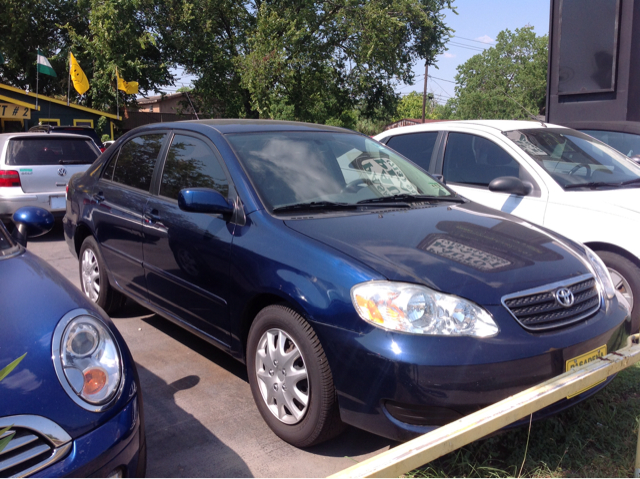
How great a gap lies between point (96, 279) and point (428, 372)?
11.4ft

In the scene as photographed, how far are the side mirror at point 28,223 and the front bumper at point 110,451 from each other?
149 cm

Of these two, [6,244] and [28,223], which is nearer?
[6,244]

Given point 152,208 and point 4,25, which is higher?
point 4,25

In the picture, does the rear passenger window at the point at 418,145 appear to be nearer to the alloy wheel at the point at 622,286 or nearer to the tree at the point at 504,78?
the alloy wheel at the point at 622,286

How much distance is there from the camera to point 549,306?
8.64 feet

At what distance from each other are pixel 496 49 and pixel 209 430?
75.5 meters

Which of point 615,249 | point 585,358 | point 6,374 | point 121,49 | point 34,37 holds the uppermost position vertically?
point 34,37

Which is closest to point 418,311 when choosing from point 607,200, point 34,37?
point 607,200

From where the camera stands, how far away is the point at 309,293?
265cm

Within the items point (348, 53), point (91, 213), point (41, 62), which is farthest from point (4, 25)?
point (91, 213)

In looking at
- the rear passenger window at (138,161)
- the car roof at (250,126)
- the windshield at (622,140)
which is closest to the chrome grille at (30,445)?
the car roof at (250,126)

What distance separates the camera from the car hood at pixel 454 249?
2578 mm

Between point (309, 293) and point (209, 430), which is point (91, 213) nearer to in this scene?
point (209, 430)

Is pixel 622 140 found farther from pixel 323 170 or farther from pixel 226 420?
pixel 226 420
